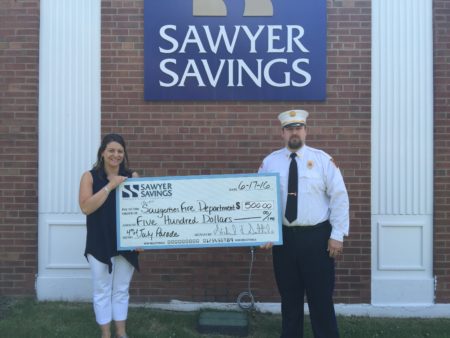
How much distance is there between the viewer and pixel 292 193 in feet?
13.8

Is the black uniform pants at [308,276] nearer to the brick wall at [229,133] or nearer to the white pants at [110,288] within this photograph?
the brick wall at [229,133]

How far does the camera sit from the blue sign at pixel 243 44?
17.6 feet

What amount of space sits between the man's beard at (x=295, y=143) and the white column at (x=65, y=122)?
90.9 inches

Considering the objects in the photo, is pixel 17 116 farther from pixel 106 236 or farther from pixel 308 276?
pixel 308 276

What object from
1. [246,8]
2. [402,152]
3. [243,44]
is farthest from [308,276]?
[246,8]

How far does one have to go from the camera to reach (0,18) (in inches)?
216

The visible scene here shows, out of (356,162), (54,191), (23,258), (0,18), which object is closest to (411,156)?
(356,162)

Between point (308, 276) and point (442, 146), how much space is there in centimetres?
234

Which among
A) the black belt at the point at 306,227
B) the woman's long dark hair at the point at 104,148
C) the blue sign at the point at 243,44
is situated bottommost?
the black belt at the point at 306,227

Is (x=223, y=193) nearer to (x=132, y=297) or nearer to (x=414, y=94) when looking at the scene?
(x=132, y=297)

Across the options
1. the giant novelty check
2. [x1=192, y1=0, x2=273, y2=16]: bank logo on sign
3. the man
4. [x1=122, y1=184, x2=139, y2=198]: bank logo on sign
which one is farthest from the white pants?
[x1=192, y1=0, x2=273, y2=16]: bank logo on sign

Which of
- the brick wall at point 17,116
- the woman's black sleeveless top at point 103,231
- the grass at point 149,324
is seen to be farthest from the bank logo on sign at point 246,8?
the grass at point 149,324

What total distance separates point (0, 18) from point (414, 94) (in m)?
4.51

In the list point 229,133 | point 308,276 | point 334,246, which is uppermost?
point 229,133
